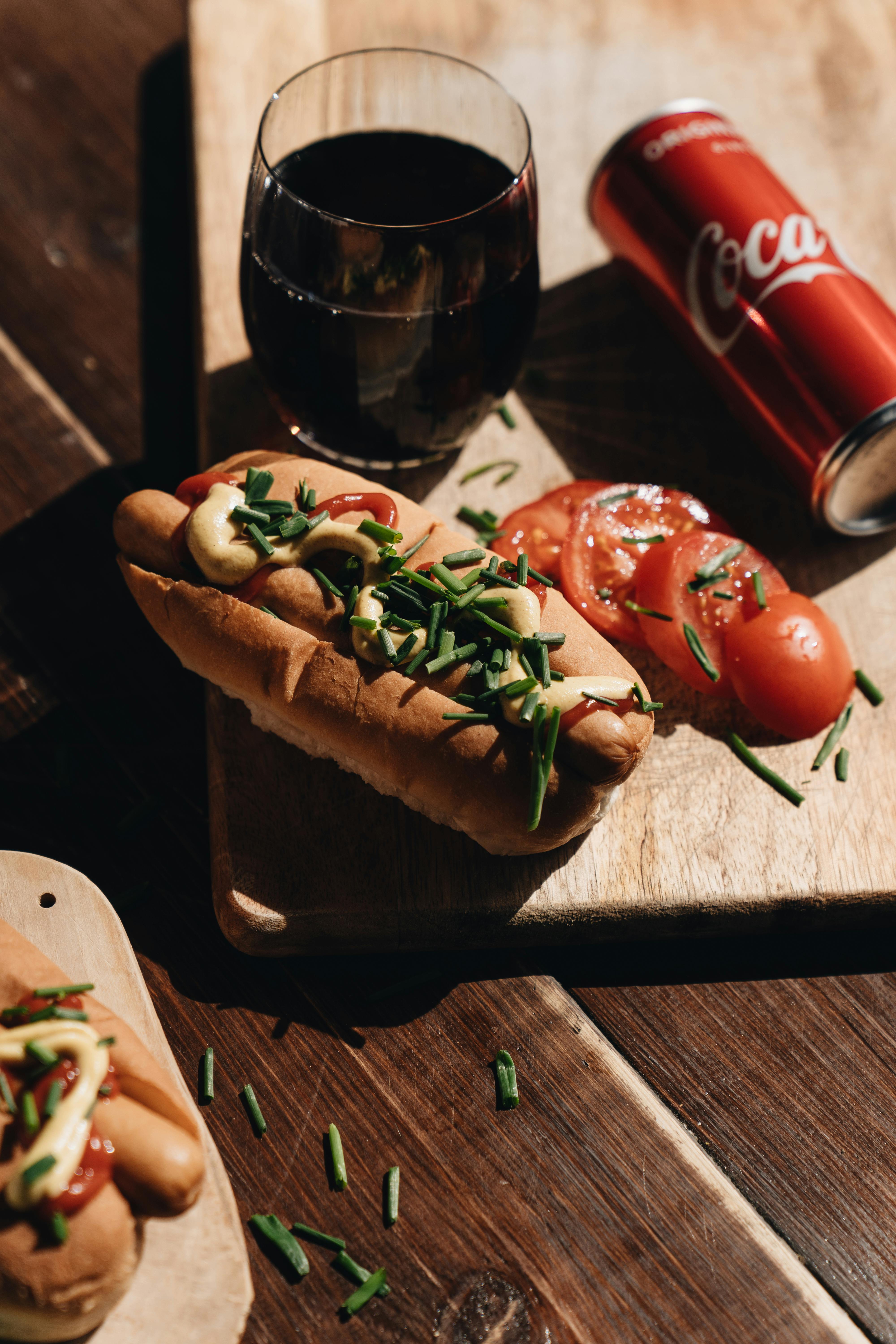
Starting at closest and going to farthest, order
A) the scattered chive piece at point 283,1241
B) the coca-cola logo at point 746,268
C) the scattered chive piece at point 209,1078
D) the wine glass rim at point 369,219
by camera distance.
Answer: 1. the scattered chive piece at point 283,1241
2. the scattered chive piece at point 209,1078
3. the wine glass rim at point 369,219
4. the coca-cola logo at point 746,268

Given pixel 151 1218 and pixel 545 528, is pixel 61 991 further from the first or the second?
pixel 545 528

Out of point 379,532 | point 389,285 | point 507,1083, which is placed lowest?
point 507,1083

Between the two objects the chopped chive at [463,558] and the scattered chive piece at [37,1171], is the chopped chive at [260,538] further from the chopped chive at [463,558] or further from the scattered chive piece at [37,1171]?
the scattered chive piece at [37,1171]

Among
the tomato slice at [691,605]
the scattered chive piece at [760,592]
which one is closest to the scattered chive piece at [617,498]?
the tomato slice at [691,605]

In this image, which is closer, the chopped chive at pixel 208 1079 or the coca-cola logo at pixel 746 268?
the chopped chive at pixel 208 1079

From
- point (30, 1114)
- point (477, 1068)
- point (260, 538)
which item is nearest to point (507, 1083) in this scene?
point (477, 1068)

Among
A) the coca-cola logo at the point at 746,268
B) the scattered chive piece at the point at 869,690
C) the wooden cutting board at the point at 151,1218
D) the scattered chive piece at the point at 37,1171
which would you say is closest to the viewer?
the scattered chive piece at the point at 37,1171
